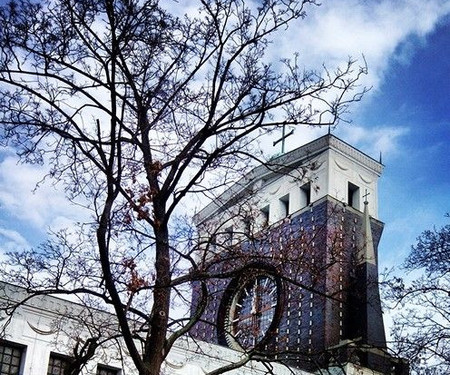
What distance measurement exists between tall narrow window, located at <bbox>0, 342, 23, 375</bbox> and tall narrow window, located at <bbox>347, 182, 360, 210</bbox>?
22.0 metres

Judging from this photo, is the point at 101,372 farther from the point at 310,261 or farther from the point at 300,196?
the point at 300,196

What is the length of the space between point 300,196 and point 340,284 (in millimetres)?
7751

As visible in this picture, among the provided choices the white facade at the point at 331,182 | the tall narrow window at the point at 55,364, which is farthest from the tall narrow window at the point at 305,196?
the tall narrow window at the point at 55,364

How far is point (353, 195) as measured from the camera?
40.1 metres

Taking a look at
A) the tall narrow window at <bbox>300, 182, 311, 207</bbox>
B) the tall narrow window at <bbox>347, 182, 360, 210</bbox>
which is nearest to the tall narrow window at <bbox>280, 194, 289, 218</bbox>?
the tall narrow window at <bbox>300, 182, 311, 207</bbox>

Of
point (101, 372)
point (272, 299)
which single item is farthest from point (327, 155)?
point (101, 372)

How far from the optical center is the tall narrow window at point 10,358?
70.8 ft

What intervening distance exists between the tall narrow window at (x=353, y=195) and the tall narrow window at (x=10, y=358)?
2200cm

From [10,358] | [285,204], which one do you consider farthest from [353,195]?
[10,358]

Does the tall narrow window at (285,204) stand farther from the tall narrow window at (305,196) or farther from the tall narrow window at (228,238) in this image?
the tall narrow window at (228,238)

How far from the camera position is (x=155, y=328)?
8.57 meters

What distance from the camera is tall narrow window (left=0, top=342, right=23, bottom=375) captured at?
21578 mm

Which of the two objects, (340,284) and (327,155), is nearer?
(340,284)

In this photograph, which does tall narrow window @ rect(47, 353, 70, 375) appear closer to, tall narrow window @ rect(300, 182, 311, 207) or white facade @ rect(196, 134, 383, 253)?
white facade @ rect(196, 134, 383, 253)
